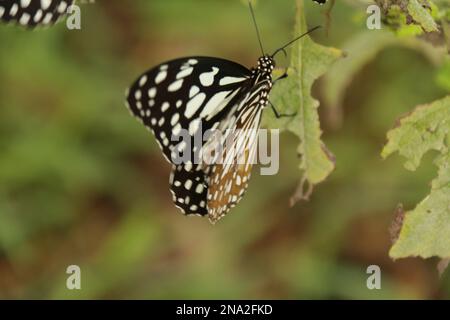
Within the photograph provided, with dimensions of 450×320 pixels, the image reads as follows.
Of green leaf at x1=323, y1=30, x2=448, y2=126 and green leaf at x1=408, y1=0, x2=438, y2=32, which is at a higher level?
green leaf at x1=323, y1=30, x2=448, y2=126

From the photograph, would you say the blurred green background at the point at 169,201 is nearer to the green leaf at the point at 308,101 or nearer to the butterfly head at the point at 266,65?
the butterfly head at the point at 266,65

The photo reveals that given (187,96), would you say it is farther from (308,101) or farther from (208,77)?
(308,101)

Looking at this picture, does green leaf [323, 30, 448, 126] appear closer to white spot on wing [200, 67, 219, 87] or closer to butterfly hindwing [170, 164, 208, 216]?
white spot on wing [200, 67, 219, 87]

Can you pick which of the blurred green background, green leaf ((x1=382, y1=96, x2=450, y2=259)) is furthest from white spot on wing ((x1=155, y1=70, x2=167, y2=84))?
the blurred green background

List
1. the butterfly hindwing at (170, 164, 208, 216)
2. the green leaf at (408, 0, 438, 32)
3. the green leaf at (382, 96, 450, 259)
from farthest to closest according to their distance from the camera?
the butterfly hindwing at (170, 164, 208, 216)
the green leaf at (382, 96, 450, 259)
the green leaf at (408, 0, 438, 32)

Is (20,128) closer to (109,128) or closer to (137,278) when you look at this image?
(109,128)

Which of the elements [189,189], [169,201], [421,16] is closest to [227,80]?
[189,189]

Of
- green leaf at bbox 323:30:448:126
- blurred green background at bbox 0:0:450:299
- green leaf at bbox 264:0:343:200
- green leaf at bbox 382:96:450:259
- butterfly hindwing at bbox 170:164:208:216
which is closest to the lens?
green leaf at bbox 382:96:450:259
